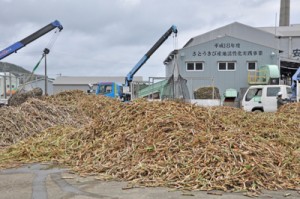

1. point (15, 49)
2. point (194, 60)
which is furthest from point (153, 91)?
point (194, 60)

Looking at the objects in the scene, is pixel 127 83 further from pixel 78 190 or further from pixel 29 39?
pixel 78 190

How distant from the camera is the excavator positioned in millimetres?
24719

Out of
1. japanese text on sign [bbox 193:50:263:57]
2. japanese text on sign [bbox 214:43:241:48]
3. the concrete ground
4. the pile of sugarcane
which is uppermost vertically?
japanese text on sign [bbox 214:43:241:48]

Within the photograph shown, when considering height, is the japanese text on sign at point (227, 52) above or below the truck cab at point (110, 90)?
above

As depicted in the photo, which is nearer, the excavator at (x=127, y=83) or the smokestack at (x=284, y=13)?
the excavator at (x=127, y=83)

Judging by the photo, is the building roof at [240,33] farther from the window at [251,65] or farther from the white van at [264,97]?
the white van at [264,97]

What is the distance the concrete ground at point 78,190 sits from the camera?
4.88 meters

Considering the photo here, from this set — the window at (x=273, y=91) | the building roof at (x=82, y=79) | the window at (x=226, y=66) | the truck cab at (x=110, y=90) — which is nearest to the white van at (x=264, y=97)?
the window at (x=273, y=91)

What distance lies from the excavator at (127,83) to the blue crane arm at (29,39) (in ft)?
19.2

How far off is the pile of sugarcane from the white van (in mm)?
7778

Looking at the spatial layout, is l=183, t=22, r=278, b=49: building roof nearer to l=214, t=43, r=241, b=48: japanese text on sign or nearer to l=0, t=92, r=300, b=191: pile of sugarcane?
l=214, t=43, r=241, b=48: japanese text on sign

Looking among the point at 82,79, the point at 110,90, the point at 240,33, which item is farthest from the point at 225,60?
the point at 82,79

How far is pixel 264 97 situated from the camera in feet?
54.5

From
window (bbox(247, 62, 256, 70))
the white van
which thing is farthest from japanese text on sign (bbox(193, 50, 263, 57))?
the white van
